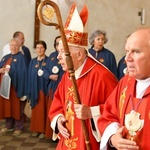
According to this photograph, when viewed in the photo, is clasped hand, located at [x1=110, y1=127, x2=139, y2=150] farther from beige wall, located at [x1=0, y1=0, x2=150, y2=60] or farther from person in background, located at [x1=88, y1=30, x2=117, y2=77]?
beige wall, located at [x1=0, y1=0, x2=150, y2=60]

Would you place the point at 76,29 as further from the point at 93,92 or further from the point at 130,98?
the point at 130,98

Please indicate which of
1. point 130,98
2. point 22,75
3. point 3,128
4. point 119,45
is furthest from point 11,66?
point 130,98

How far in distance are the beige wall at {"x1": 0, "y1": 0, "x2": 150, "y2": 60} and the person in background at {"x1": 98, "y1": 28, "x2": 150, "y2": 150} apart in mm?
6659

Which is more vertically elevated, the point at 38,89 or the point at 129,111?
the point at 129,111

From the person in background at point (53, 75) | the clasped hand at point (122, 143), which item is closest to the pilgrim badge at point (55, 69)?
the person in background at point (53, 75)

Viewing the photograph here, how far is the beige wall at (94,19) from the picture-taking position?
8641 millimetres

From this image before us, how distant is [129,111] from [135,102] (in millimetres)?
62

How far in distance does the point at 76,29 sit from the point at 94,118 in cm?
72

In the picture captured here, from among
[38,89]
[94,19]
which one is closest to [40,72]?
[38,89]

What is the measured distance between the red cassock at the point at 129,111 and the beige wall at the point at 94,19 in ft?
21.3

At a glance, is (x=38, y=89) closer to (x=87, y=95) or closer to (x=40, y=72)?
(x=40, y=72)

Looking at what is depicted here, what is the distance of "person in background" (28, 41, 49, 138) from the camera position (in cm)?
602

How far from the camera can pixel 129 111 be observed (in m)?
2.10

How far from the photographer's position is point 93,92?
2.89m
